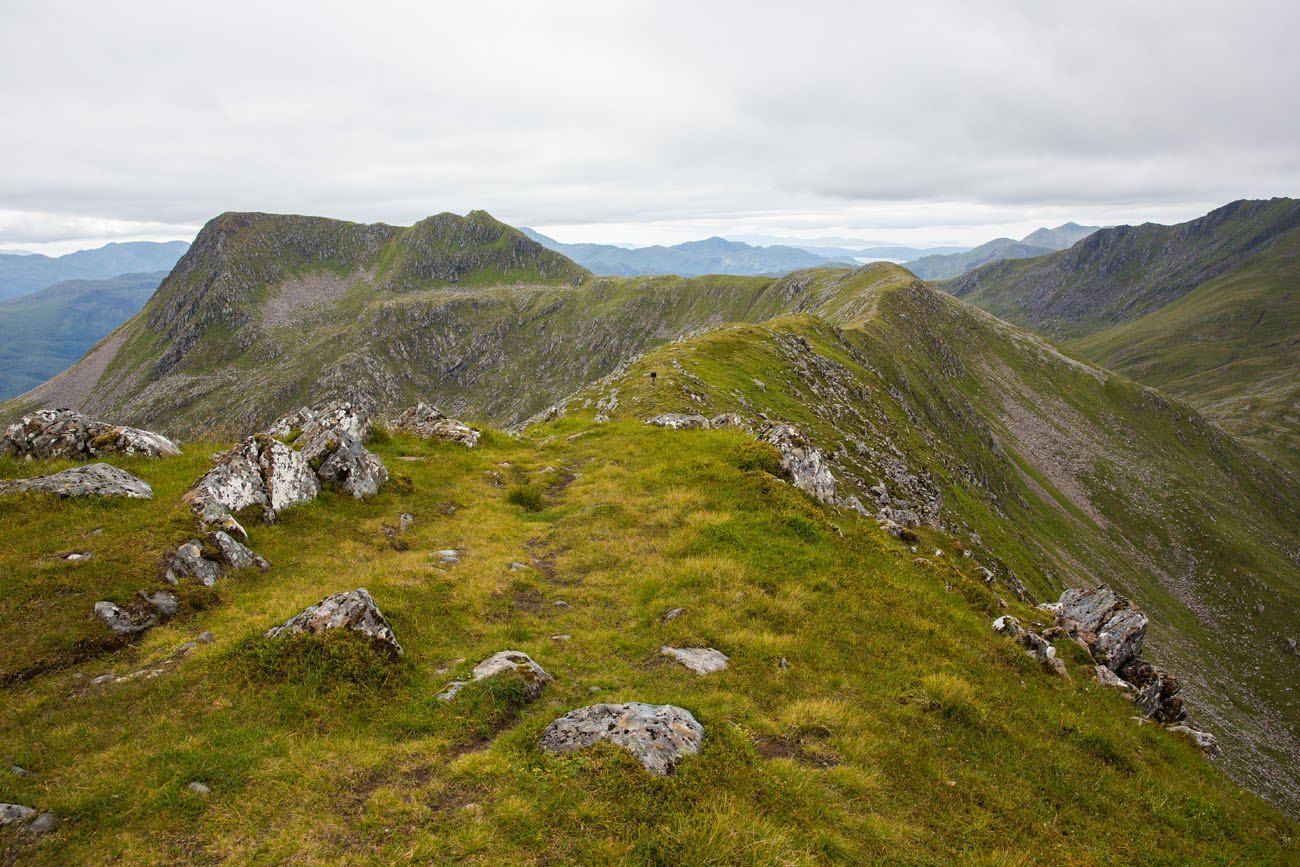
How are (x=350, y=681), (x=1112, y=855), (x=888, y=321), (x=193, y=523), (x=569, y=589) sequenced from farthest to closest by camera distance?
1. (x=888, y=321)
2. (x=569, y=589)
3. (x=193, y=523)
4. (x=350, y=681)
5. (x=1112, y=855)

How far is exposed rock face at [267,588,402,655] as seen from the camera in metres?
11.9

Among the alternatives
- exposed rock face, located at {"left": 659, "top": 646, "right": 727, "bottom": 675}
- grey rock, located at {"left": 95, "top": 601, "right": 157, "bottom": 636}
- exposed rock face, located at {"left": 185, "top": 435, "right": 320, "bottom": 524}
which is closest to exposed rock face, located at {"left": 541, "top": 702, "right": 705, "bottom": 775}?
exposed rock face, located at {"left": 659, "top": 646, "right": 727, "bottom": 675}

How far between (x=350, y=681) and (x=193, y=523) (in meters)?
7.86

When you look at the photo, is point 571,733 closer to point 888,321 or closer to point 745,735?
point 745,735

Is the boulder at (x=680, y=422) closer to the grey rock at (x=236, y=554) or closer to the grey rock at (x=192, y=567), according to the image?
the grey rock at (x=236, y=554)

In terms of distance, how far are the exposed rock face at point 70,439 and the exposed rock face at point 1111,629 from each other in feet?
113

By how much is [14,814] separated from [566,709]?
Result: 25.8 feet

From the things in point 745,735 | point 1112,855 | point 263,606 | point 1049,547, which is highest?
point 263,606

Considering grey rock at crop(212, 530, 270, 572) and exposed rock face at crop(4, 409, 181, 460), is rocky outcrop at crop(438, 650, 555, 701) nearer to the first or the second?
grey rock at crop(212, 530, 270, 572)

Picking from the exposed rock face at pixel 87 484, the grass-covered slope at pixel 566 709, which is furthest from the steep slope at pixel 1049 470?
the exposed rock face at pixel 87 484

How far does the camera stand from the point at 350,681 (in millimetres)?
11266

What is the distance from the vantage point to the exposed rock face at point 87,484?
15.5 m

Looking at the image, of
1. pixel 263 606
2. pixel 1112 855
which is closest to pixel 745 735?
pixel 1112 855

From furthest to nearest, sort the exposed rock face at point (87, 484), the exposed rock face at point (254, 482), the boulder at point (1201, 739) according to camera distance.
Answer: the exposed rock face at point (254, 482), the exposed rock face at point (87, 484), the boulder at point (1201, 739)
